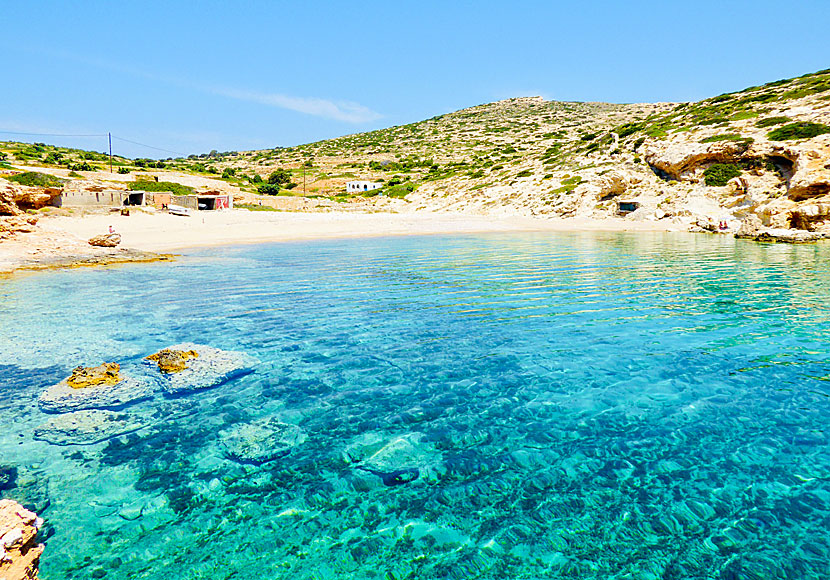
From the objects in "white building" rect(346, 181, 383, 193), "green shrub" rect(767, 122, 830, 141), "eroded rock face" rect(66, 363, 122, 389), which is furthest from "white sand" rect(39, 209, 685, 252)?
"white building" rect(346, 181, 383, 193)

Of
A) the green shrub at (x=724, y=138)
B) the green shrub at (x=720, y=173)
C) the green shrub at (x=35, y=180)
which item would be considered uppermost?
the green shrub at (x=724, y=138)

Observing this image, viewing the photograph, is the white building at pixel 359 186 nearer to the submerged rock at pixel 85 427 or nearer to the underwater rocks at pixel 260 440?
the submerged rock at pixel 85 427

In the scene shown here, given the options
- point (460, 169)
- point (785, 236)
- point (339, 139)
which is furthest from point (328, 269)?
point (339, 139)

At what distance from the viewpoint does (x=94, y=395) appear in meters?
7.54

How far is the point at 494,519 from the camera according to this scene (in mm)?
4586

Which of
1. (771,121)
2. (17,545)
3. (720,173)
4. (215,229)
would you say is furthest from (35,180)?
(771,121)

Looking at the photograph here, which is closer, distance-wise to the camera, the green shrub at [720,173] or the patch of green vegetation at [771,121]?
the green shrub at [720,173]

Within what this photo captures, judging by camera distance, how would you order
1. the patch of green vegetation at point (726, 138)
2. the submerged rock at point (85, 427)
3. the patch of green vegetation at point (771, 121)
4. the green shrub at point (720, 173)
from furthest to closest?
1. the patch of green vegetation at point (771, 121)
2. the patch of green vegetation at point (726, 138)
3. the green shrub at point (720, 173)
4. the submerged rock at point (85, 427)

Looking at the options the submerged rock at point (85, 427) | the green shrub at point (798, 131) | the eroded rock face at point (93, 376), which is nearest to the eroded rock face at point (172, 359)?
the eroded rock face at point (93, 376)

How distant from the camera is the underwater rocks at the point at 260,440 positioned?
5859mm

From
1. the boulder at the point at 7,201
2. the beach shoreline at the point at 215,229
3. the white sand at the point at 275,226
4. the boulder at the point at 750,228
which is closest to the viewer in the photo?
the beach shoreline at the point at 215,229

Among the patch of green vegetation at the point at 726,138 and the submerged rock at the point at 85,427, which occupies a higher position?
the patch of green vegetation at the point at 726,138

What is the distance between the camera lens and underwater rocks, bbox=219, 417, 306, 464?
19.2 feet

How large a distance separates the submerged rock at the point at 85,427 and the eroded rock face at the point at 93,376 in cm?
107
